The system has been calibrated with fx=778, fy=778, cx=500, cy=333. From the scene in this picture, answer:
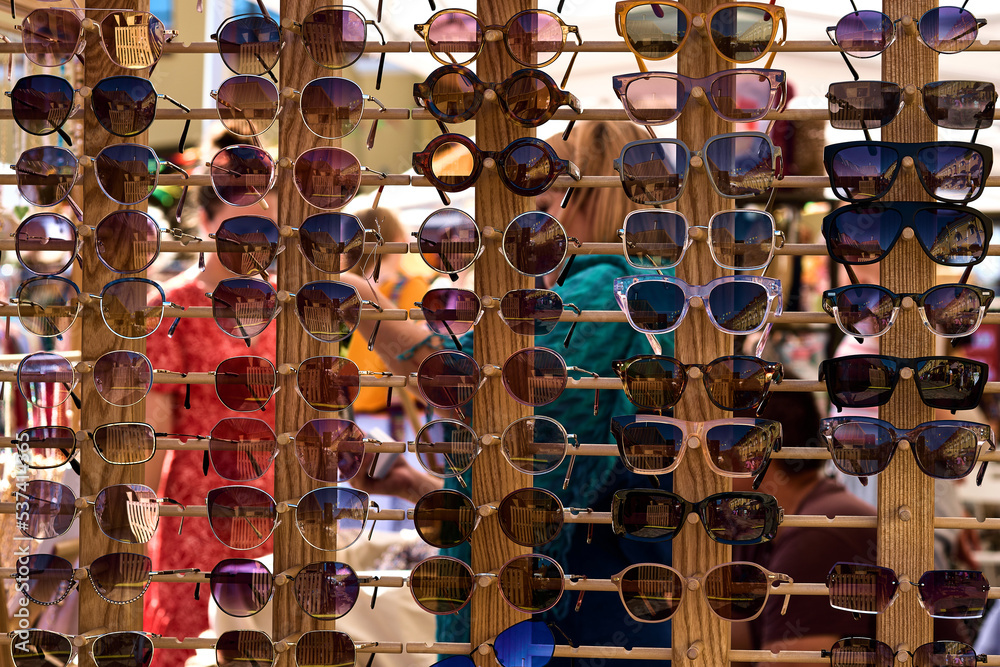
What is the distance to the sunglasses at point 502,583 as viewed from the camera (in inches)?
34.7

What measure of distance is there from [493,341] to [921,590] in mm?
555

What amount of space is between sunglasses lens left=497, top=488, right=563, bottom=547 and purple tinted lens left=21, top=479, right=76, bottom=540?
54cm

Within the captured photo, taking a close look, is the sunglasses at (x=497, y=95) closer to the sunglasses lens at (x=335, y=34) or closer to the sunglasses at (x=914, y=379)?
the sunglasses lens at (x=335, y=34)

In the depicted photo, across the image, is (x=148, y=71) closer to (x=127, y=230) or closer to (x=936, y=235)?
(x=127, y=230)

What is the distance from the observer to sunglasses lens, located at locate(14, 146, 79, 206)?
3.09ft

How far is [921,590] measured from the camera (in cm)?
87

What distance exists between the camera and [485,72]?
0.90 meters

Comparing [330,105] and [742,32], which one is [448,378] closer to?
[330,105]

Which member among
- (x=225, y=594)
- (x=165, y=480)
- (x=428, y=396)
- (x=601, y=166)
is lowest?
(x=225, y=594)

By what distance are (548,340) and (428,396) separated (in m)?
0.21

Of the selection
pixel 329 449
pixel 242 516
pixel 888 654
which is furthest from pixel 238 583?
pixel 888 654

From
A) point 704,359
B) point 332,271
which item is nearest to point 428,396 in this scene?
point 332,271

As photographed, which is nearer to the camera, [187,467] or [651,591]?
[651,591]

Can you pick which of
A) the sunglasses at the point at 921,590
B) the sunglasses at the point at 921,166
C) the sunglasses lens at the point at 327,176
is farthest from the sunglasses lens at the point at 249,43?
the sunglasses at the point at 921,590
